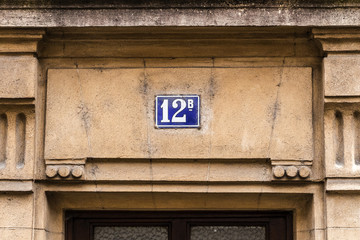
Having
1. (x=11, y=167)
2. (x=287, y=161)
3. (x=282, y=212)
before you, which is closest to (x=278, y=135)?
(x=287, y=161)

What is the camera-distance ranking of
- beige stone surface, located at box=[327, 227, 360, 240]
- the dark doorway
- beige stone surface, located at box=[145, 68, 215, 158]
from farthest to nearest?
the dark doorway, beige stone surface, located at box=[145, 68, 215, 158], beige stone surface, located at box=[327, 227, 360, 240]

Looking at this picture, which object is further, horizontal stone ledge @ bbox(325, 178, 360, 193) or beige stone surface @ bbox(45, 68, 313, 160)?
beige stone surface @ bbox(45, 68, 313, 160)

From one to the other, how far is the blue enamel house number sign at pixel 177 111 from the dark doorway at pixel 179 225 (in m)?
0.79

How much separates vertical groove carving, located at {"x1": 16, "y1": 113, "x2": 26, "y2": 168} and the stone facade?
16 millimetres

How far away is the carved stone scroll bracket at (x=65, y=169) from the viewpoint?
622cm

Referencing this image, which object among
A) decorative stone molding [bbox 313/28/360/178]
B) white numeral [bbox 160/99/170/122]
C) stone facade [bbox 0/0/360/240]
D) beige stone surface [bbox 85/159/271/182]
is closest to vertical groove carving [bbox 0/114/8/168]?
stone facade [bbox 0/0/360/240]

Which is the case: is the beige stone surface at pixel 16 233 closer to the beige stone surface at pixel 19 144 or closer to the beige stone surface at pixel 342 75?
the beige stone surface at pixel 19 144

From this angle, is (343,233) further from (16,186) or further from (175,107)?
(16,186)

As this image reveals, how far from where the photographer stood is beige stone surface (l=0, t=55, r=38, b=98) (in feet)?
20.3

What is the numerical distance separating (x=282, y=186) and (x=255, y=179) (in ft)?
0.73

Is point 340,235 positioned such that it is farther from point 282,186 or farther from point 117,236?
point 117,236

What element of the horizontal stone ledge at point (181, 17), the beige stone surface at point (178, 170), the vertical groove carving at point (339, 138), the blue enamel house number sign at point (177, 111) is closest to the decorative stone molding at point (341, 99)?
the vertical groove carving at point (339, 138)

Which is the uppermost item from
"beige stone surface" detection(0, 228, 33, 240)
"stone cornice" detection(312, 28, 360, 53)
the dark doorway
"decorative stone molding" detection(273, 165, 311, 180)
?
"stone cornice" detection(312, 28, 360, 53)

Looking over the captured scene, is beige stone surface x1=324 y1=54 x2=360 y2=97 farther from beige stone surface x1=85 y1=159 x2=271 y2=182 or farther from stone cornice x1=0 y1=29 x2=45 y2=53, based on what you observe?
stone cornice x1=0 y1=29 x2=45 y2=53
